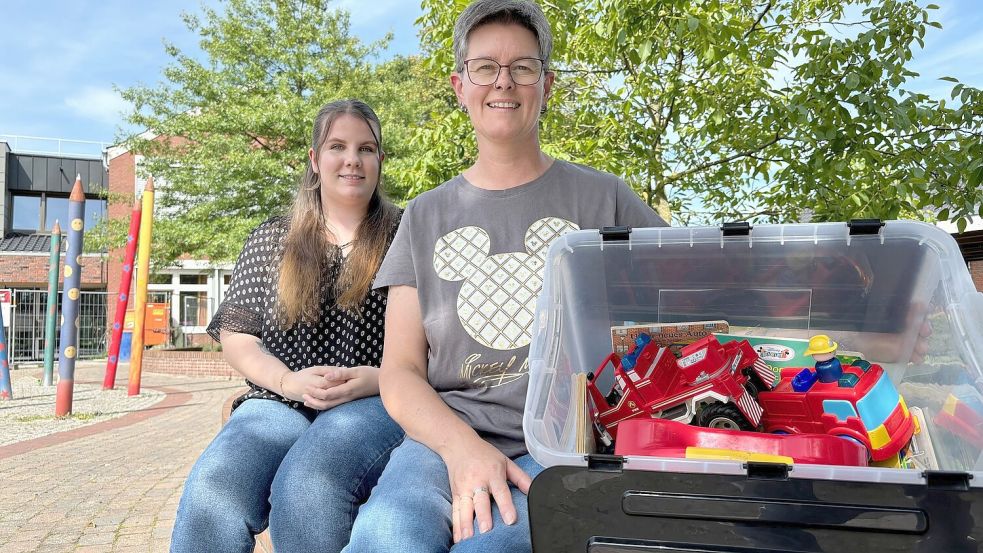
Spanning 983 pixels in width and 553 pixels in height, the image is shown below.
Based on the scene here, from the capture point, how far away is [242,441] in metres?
1.78

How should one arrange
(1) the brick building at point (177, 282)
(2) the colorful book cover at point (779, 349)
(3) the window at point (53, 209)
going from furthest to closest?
(3) the window at point (53, 209) < (1) the brick building at point (177, 282) < (2) the colorful book cover at point (779, 349)

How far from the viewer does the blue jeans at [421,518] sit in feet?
3.84

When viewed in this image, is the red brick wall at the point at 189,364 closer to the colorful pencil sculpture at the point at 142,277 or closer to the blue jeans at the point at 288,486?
the colorful pencil sculpture at the point at 142,277

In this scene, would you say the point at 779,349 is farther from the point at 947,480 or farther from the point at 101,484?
the point at 101,484

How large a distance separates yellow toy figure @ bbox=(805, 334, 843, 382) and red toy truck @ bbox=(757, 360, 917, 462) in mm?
13

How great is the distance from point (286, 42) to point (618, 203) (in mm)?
14876

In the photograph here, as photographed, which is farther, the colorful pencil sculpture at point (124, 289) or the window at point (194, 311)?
the window at point (194, 311)

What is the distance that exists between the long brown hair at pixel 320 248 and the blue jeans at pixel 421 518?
83cm

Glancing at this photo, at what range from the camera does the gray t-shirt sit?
1.54 meters

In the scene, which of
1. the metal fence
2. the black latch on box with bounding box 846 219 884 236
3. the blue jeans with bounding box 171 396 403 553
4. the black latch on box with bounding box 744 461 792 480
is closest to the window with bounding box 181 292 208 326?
the metal fence

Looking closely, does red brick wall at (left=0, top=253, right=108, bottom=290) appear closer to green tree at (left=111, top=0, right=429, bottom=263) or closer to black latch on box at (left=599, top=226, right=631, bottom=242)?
green tree at (left=111, top=0, right=429, bottom=263)

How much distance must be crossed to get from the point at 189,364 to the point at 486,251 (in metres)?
13.9

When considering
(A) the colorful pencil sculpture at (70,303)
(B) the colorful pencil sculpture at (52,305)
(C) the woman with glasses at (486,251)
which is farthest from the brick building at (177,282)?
(C) the woman with glasses at (486,251)

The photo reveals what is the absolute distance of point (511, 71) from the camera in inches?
63.2
